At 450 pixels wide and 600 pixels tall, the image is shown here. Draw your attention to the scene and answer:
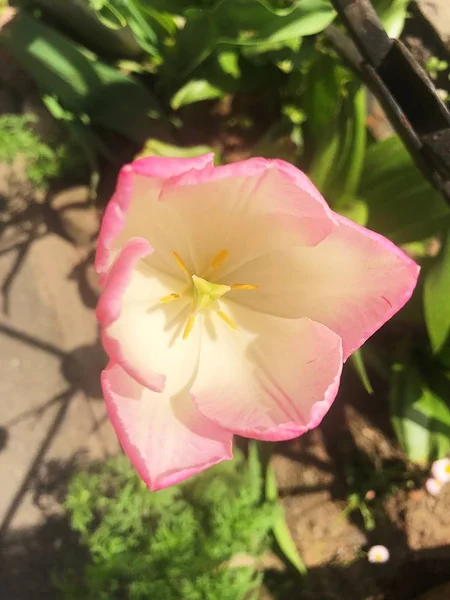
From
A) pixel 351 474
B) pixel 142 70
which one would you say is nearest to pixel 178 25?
pixel 142 70

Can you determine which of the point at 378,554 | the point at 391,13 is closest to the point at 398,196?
the point at 391,13

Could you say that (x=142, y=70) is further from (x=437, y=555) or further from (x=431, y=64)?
(x=437, y=555)

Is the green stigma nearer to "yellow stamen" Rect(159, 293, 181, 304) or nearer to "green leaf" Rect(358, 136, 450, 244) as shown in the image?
"yellow stamen" Rect(159, 293, 181, 304)

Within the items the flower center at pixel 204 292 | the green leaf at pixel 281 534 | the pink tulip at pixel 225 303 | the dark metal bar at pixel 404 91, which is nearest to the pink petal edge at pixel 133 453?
the pink tulip at pixel 225 303

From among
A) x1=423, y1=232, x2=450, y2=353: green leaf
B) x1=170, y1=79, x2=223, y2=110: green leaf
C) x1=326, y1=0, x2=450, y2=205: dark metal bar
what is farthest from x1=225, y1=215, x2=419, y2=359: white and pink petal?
x1=170, y1=79, x2=223, y2=110: green leaf

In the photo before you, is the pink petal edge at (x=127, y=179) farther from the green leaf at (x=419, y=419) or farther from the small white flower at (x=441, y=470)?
the small white flower at (x=441, y=470)

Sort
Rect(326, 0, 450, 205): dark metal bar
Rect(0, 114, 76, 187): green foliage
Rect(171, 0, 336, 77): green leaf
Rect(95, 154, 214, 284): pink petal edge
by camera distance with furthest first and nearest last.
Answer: Rect(0, 114, 76, 187): green foliage < Rect(171, 0, 336, 77): green leaf < Rect(326, 0, 450, 205): dark metal bar < Rect(95, 154, 214, 284): pink petal edge
